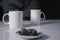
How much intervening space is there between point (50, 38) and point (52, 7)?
0.90m

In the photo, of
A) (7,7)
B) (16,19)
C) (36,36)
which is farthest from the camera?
(7,7)

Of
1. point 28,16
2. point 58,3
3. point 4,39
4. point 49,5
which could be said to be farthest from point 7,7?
point 4,39

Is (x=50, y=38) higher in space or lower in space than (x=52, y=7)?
lower

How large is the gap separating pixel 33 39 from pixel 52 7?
940mm

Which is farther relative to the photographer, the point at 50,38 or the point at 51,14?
the point at 51,14

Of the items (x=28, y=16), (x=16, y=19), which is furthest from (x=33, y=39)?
(x=28, y=16)

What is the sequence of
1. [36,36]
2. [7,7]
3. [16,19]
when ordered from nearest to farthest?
[36,36]
[16,19]
[7,7]

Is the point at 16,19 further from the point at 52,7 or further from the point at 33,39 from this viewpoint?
the point at 52,7

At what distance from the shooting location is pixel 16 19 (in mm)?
884

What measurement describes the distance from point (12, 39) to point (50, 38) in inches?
7.3

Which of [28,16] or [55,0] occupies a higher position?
[55,0]

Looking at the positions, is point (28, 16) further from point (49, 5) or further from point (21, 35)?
point (21, 35)

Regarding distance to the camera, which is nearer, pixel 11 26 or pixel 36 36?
pixel 36 36

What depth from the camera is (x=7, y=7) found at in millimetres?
1401
